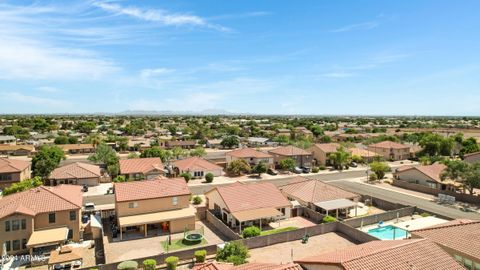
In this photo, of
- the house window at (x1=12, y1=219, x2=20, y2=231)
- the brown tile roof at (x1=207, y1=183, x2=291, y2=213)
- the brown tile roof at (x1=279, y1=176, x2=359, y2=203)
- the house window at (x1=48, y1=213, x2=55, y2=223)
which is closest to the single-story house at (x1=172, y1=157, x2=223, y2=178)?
the brown tile roof at (x1=279, y1=176, x2=359, y2=203)

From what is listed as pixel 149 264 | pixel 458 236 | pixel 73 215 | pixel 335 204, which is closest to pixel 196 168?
pixel 335 204

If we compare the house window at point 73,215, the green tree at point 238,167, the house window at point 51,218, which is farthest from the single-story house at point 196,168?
the house window at point 51,218

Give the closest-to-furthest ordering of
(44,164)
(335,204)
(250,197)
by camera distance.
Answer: (250,197) < (335,204) < (44,164)

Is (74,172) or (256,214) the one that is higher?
(74,172)

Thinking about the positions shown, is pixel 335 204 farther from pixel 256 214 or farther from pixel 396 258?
pixel 396 258

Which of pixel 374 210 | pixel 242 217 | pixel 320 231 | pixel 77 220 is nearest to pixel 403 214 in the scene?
pixel 374 210

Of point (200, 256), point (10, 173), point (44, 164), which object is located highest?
point (44, 164)

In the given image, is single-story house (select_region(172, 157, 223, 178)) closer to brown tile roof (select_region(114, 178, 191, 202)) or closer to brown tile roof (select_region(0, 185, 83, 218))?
brown tile roof (select_region(114, 178, 191, 202))
